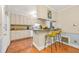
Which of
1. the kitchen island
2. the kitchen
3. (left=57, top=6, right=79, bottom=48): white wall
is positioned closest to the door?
the kitchen

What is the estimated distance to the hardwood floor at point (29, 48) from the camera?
5.34 feet

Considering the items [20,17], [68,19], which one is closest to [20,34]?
[20,17]

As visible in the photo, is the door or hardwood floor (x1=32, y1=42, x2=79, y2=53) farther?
hardwood floor (x1=32, y1=42, x2=79, y2=53)

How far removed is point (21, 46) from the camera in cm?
165

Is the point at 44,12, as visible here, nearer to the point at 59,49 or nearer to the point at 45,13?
the point at 45,13

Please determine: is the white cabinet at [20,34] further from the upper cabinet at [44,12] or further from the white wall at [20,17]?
the upper cabinet at [44,12]

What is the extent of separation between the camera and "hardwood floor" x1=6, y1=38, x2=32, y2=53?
1.62m

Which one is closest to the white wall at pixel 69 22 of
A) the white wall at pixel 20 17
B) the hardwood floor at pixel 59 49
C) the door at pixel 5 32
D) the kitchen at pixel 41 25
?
the kitchen at pixel 41 25

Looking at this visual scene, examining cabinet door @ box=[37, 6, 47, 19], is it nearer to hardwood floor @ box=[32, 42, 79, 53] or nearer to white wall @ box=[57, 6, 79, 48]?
white wall @ box=[57, 6, 79, 48]

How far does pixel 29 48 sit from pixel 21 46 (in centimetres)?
17

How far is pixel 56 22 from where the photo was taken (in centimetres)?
171

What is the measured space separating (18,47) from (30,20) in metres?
0.60
